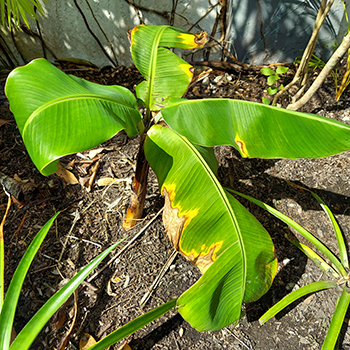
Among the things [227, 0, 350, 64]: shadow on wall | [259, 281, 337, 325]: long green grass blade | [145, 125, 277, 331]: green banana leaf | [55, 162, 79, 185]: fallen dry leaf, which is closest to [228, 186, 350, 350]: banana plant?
[259, 281, 337, 325]: long green grass blade

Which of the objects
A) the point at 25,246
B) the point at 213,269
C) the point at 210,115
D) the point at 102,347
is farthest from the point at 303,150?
the point at 25,246

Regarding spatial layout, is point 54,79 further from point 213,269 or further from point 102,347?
point 102,347

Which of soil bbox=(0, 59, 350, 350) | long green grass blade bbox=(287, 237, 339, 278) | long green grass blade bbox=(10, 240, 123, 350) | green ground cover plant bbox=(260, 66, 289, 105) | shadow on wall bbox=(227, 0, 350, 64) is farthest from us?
green ground cover plant bbox=(260, 66, 289, 105)

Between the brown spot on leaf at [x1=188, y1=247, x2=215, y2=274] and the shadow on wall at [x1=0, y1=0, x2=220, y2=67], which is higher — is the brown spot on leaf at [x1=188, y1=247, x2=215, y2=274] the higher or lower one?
the lower one

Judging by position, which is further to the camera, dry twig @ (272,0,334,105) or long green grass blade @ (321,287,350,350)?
dry twig @ (272,0,334,105)

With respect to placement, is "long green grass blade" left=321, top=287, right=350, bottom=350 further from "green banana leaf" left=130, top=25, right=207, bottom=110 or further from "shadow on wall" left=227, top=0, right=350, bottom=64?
"shadow on wall" left=227, top=0, right=350, bottom=64

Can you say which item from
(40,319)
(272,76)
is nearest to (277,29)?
(272,76)

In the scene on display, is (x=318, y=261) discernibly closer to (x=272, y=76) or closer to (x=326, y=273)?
(x=326, y=273)
